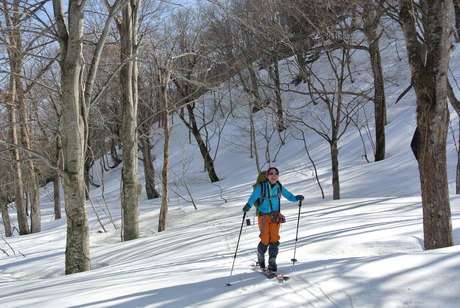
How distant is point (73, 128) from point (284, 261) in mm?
4055

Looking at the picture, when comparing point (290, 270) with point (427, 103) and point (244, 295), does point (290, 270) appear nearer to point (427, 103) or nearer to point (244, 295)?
point (244, 295)

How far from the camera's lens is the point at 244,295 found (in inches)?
152

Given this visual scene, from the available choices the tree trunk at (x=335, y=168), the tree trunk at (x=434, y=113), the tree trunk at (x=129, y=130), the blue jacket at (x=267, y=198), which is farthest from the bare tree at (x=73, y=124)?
the tree trunk at (x=335, y=168)

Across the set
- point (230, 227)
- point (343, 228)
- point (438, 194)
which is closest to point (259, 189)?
point (438, 194)

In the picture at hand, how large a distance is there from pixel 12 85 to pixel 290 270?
14.4 metres

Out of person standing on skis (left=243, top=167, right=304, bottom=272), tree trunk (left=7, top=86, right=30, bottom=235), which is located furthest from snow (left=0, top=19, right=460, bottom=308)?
tree trunk (left=7, top=86, right=30, bottom=235)

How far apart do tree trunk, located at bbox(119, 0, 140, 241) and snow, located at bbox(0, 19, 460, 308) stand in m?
0.76

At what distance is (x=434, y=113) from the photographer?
520 cm

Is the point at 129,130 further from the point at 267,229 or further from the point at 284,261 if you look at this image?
the point at 267,229

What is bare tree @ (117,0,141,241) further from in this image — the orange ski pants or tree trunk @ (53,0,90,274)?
the orange ski pants

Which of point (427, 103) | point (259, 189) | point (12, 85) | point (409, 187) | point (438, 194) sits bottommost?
point (409, 187)

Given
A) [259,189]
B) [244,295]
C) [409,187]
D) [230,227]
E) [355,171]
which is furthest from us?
[355,171]

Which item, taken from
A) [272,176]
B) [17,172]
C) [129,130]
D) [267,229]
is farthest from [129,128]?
[17,172]

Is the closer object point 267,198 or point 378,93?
point 267,198
